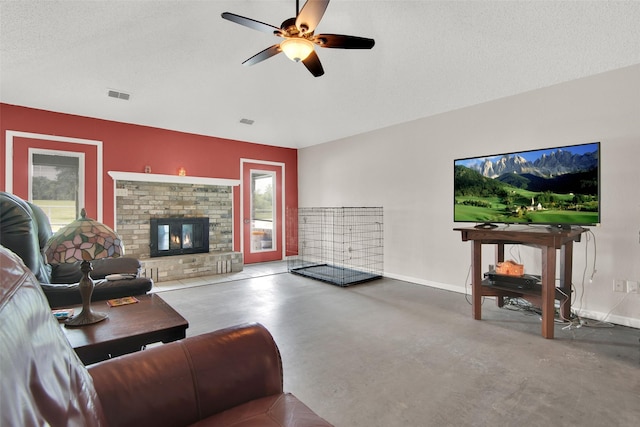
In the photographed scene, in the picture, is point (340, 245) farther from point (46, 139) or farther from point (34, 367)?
point (34, 367)

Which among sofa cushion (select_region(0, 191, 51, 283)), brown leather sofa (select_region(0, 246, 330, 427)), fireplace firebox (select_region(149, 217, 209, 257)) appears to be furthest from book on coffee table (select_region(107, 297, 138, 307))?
fireplace firebox (select_region(149, 217, 209, 257))

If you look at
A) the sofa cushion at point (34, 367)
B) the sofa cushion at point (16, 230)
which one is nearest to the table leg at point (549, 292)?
the sofa cushion at point (34, 367)

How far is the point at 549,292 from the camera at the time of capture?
2805 millimetres

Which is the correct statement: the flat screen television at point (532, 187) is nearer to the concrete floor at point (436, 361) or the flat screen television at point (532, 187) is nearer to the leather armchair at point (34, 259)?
the concrete floor at point (436, 361)

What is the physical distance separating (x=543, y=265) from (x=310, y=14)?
2.83 m

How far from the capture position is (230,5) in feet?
8.52

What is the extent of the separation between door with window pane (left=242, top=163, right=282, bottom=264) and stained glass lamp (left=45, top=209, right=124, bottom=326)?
477 centimetres

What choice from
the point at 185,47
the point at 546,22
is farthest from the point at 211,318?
the point at 546,22

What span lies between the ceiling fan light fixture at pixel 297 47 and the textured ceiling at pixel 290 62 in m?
0.57

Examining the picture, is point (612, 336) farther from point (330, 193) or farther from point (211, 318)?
point (330, 193)

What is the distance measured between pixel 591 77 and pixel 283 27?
3155 mm

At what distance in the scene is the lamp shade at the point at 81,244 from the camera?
146 centimetres

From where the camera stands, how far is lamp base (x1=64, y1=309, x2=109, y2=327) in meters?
1.57

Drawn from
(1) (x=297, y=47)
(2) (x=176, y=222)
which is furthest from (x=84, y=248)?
(2) (x=176, y=222)
